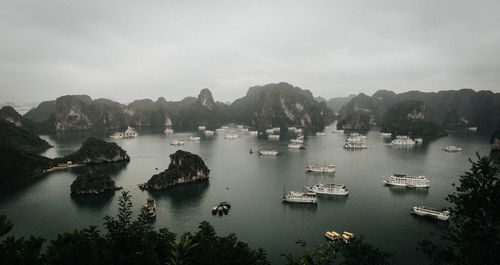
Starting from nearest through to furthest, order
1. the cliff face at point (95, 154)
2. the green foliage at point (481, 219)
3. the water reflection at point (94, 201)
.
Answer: the green foliage at point (481, 219)
the water reflection at point (94, 201)
the cliff face at point (95, 154)

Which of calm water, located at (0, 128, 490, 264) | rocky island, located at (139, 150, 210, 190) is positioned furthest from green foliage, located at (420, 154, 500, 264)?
rocky island, located at (139, 150, 210, 190)

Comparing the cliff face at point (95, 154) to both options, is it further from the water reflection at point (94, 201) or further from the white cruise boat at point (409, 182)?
the white cruise boat at point (409, 182)

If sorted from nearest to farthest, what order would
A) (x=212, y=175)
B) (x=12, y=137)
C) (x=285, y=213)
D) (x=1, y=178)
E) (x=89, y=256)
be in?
(x=89, y=256) < (x=285, y=213) < (x=1, y=178) < (x=212, y=175) < (x=12, y=137)

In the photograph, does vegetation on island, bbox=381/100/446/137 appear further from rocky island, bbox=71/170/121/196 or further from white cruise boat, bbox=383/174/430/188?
rocky island, bbox=71/170/121/196

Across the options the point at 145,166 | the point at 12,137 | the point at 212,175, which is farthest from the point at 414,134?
the point at 12,137

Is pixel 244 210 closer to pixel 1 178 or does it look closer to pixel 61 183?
pixel 61 183

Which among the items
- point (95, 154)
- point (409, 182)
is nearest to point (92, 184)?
point (95, 154)

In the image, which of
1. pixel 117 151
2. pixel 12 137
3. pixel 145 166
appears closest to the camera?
pixel 145 166

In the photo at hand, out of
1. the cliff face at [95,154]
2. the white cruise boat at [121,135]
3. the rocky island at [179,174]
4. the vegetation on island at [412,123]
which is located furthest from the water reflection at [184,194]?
the vegetation on island at [412,123]

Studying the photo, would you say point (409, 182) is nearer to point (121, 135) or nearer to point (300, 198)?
point (300, 198)
